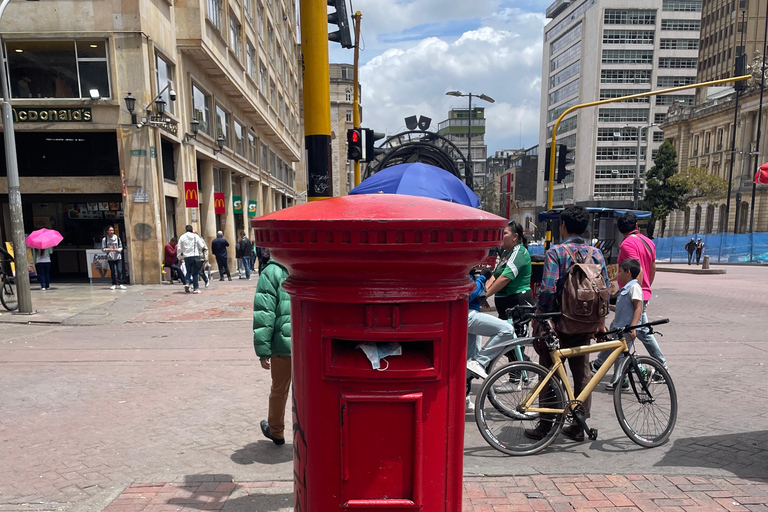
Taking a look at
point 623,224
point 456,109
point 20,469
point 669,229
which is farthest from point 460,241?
point 456,109

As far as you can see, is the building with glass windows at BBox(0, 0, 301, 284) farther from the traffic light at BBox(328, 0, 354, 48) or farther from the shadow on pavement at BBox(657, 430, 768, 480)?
the shadow on pavement at BBox(657, 430, 768, 480)

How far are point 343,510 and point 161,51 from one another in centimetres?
1650

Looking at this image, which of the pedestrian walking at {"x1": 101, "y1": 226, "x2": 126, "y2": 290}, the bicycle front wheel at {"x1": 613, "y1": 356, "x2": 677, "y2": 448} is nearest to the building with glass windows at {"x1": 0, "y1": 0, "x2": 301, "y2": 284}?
the pedestrian walking at {"x1": 101, "y1": 226, "x2": 126, "y2": 290}

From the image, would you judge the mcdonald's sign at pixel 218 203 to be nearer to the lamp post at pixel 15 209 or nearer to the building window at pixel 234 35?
the building window at pixel 234 35

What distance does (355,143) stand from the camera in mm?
9148

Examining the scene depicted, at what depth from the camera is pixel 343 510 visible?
1.60 metres

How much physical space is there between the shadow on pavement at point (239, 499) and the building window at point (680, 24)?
84.4 metres

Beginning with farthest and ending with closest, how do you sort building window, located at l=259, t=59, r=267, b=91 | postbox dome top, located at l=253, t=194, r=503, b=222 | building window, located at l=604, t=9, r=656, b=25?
building window, located at l=604, t=9, r=656, b=25 < building window, located at l=259, t=59, r=267, b=91 < postbox dome top, located at l=253, t=194, r=503, b=222

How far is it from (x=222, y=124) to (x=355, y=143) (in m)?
14.3

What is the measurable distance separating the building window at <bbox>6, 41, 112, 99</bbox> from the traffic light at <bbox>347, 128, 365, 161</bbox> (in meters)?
9.09

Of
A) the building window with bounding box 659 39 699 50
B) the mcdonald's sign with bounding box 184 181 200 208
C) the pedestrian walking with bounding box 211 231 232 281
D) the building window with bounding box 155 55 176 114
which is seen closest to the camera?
the building window with bounding box 155 55 176 114

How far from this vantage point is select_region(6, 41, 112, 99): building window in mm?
13914

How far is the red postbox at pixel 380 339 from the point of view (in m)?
1.38

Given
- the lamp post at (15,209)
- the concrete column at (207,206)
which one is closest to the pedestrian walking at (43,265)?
the lamp post at (15,209)
